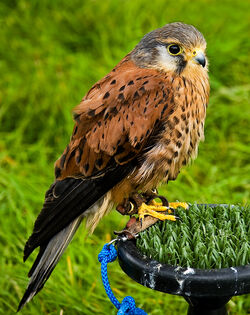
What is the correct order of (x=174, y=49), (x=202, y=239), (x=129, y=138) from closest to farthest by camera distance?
(x=202, y=239) < (x=129, y=138) < (x=174, y=49)

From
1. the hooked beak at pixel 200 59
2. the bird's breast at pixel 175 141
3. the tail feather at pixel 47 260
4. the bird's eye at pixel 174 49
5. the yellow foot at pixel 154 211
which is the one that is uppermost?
the bird's eye at pixel 174 49

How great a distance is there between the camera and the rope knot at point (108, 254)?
2.27 metres

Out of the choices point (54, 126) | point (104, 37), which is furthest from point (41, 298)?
point (104, 37)

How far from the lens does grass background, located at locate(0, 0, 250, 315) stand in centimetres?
319

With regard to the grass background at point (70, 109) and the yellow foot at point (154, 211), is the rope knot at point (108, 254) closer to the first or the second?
the yellow foot at point (154, 211)

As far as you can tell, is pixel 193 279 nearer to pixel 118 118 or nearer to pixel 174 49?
pixel 118 118

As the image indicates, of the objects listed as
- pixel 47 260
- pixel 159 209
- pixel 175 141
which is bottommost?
pixel 47 260

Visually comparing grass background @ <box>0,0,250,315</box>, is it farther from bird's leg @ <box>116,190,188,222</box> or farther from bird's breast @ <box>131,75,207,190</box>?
bird's breast @ <box>131,75,207,190</box>

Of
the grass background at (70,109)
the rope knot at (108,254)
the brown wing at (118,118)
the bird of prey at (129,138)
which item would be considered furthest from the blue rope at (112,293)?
the grass background at (70,109)

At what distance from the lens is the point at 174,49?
8.21 ft

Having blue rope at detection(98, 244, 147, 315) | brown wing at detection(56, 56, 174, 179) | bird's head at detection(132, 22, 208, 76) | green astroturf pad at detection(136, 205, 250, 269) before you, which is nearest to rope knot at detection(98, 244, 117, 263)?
blue rope at detection(98, 244, 147, 315)

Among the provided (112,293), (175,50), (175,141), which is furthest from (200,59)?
(112,293)

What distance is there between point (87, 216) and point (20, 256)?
994 millimetres

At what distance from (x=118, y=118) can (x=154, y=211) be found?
432 millimetres
